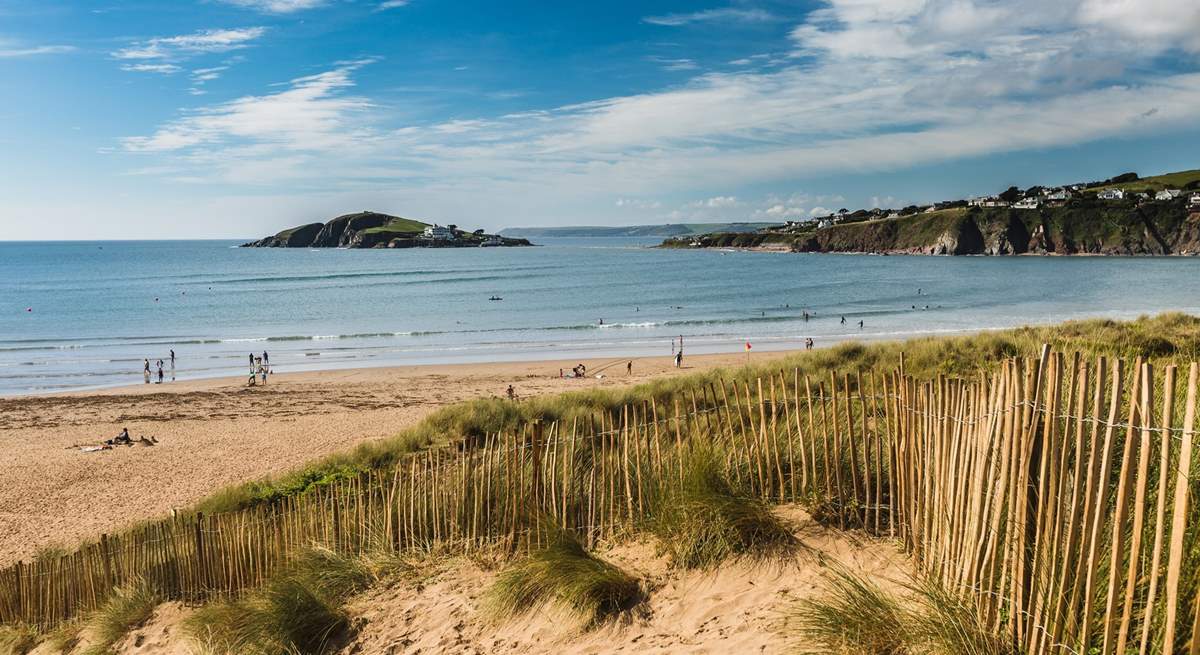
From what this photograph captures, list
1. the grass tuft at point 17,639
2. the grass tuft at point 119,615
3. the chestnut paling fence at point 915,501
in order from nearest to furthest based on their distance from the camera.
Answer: the chestnut paling fence at point 915,501
the grass tuft at point 119,615
the grass tuft at point 17,639

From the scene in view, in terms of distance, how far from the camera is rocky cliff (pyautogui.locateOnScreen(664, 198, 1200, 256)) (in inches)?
4951

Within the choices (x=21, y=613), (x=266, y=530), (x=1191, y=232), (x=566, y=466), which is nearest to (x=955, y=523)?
(x=566, y=466)

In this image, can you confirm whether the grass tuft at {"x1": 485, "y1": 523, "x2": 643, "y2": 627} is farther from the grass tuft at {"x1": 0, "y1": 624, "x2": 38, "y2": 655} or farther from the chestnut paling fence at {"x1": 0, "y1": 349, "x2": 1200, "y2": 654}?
the grass tuft at {"x1": 0, "y1": 624, "x2": 38, "y2": 655}

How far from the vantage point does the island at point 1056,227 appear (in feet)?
416

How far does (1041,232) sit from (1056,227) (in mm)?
2933

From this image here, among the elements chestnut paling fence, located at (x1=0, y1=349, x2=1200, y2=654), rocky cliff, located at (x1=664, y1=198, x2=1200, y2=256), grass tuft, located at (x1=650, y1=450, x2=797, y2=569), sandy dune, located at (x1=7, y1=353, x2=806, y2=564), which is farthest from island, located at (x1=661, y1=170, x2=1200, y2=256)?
grass tuft, located at (x1=650, y1=450, x2=797, y2=569)

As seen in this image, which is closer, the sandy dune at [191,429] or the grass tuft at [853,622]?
the grass tuft at [853,622]

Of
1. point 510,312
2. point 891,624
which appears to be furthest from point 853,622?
point 510,312

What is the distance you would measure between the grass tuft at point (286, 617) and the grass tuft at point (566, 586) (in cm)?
159

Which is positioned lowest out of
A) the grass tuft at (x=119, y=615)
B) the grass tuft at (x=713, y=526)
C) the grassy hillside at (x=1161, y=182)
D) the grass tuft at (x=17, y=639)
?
the grass tuft at (x=17, y=639)

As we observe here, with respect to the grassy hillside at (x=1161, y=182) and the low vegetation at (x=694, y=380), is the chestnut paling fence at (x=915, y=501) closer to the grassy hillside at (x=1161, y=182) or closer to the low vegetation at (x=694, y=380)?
the low vegetation at (x=694, y=380)

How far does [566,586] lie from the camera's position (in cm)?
600

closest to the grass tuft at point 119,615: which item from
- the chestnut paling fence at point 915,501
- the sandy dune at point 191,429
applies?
the chestnut paling fence at point 915,501

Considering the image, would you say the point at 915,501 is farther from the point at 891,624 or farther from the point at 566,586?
the point at 566,586
